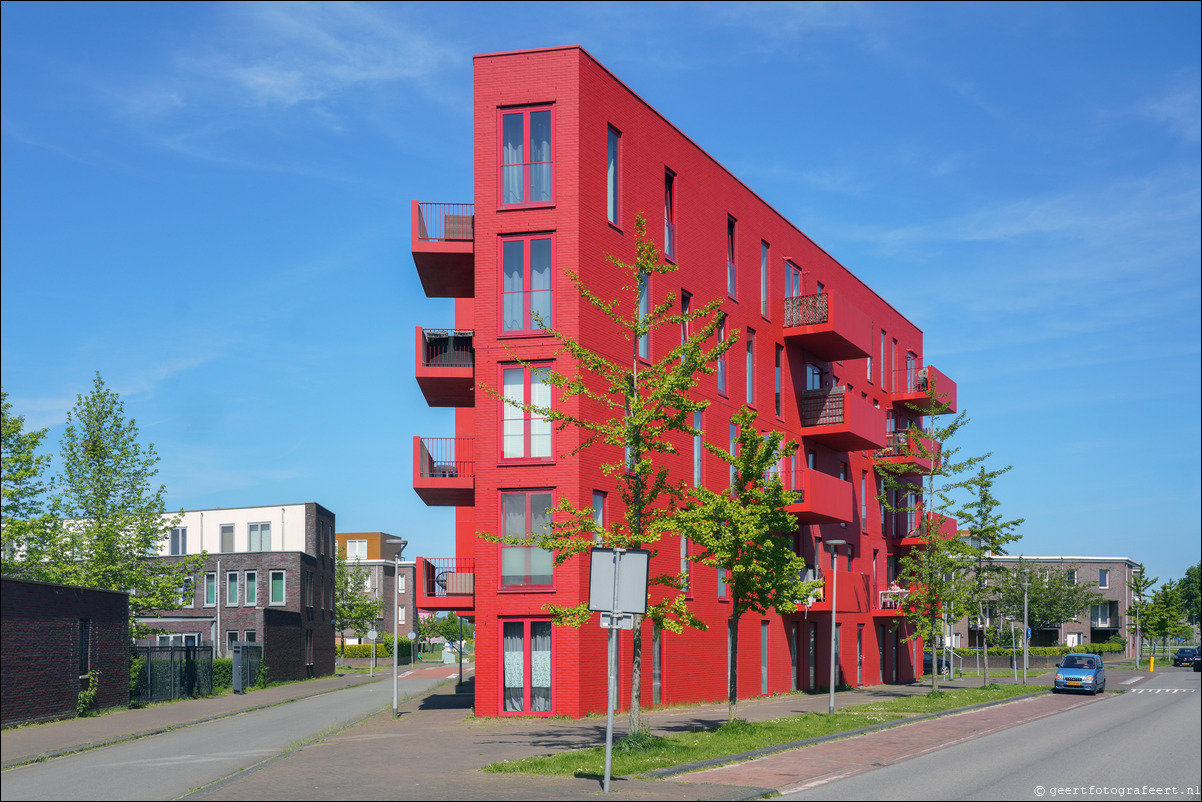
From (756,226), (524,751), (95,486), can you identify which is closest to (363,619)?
(95,486)

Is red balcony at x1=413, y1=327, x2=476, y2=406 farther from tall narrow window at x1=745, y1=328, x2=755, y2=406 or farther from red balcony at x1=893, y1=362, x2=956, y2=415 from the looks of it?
red balcony at x1=893, y1=362, x2=956, y2=415

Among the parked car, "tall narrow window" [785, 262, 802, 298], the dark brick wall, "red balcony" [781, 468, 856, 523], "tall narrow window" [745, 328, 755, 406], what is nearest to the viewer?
the dark brick wall

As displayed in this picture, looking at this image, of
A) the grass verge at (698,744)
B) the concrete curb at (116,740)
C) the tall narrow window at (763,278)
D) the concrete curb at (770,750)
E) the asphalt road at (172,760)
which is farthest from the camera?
the tall narrow window at (763,278)

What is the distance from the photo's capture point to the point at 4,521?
33.1 meters

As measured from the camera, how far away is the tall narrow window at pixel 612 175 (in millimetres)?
29328

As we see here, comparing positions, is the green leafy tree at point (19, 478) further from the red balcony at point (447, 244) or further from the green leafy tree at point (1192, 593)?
the green leafy tree at point (1192, 593)

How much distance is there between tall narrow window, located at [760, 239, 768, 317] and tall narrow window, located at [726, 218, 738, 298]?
2.62 metres

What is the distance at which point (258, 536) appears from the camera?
73188 millimetres

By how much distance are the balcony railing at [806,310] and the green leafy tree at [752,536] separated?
17.8 m

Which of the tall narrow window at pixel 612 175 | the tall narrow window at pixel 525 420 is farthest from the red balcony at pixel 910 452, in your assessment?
the tall narrow window at pixel 525 420

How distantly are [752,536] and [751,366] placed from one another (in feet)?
56.9

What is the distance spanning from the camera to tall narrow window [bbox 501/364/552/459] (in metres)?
27.7

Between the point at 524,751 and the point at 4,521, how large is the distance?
22082 mm

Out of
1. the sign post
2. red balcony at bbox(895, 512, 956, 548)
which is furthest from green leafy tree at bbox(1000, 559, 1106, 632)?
the sign post
